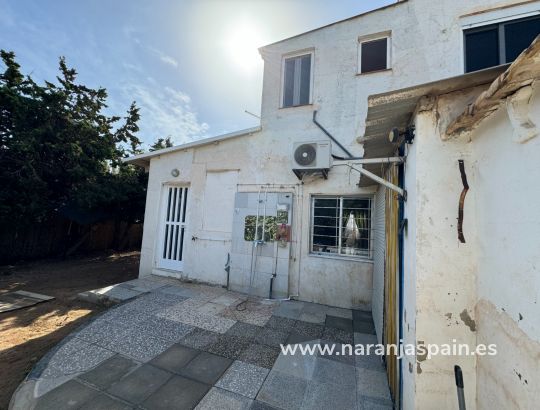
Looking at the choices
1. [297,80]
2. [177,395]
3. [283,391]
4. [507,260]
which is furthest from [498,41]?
[177,395]

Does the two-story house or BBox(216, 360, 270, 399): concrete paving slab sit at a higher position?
the two-story house

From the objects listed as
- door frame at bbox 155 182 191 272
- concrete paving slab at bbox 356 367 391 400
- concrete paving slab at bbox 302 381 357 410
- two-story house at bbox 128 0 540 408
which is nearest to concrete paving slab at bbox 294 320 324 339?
concrete paving slab at bbox 356 367 391 400

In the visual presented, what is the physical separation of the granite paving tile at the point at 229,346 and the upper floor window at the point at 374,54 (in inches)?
261

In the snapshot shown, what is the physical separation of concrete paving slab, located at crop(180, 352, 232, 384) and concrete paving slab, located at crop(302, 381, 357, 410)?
1.17 meters

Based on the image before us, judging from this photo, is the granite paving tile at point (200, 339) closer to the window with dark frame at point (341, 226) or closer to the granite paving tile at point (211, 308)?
the granite paving tile at point (211, 308)

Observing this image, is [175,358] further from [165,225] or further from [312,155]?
[165,225]

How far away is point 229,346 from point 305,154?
3.47 metres

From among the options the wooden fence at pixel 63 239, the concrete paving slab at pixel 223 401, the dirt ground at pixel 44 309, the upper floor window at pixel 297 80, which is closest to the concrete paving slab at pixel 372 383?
the concrete paving slab at pixel 223 401

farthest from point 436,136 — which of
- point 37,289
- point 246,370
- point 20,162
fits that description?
point 20,162

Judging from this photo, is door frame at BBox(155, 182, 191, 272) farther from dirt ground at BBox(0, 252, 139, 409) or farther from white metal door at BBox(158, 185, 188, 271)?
dirt ground at BBox(0, 252, 139, 409)

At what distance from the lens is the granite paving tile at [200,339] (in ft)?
12.6

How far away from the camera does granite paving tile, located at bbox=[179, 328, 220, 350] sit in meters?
3.83

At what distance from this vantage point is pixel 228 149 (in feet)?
23.1

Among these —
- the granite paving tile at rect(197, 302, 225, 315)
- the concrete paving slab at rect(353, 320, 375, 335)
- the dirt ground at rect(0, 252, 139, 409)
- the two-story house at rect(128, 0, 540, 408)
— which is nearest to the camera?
the dirt ground at rect(0, 252, 139, 409)
